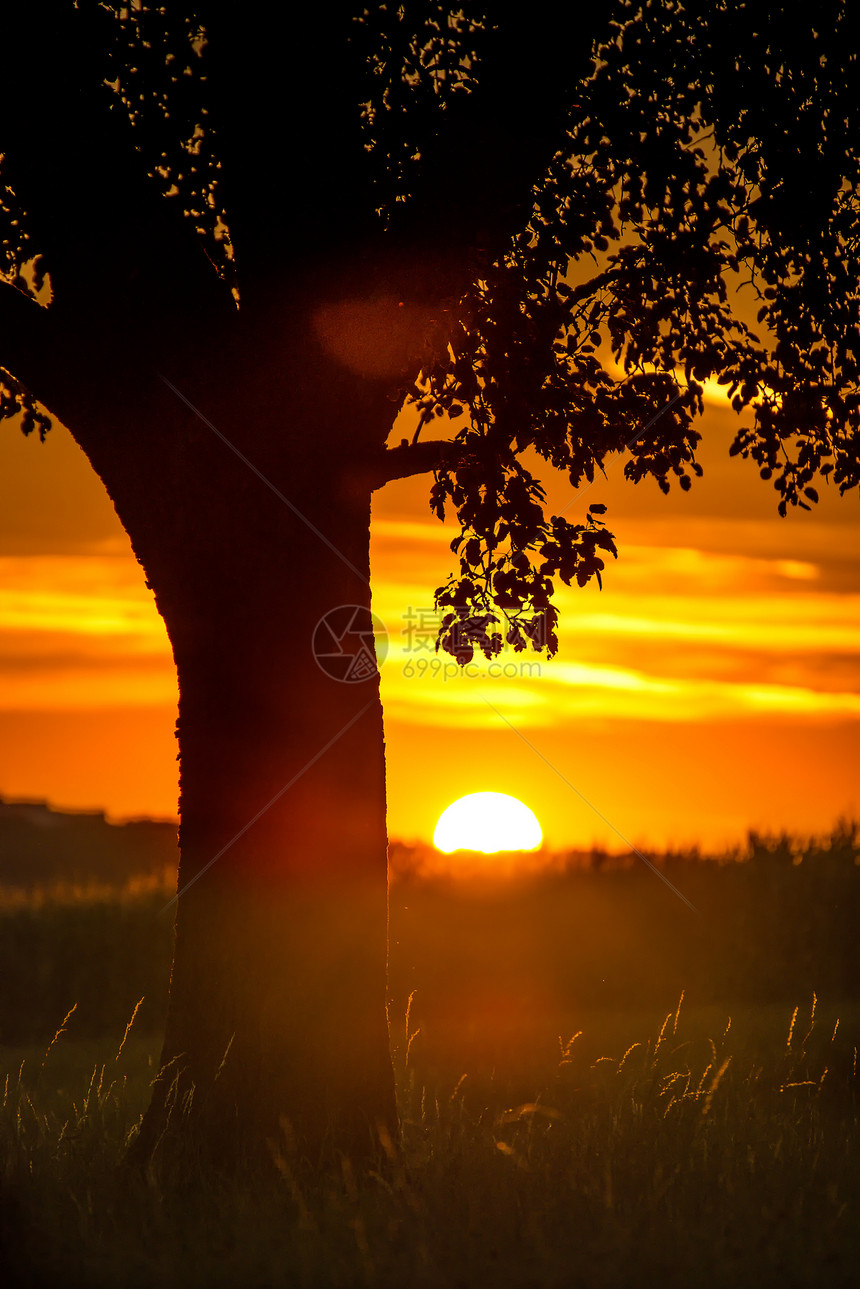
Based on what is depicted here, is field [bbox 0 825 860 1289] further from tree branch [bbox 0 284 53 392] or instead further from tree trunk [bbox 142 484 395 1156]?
tree branch [bbox 0 284 53 392]

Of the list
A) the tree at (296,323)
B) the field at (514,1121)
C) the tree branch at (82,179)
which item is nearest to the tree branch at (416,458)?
the tree at (296,323)

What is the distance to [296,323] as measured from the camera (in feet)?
27.7

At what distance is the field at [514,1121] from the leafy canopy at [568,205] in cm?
Result: 408

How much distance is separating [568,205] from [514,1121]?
760 centimetres

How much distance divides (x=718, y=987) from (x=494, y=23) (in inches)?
570

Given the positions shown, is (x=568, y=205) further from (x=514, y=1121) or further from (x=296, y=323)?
(x=514, y=1121)

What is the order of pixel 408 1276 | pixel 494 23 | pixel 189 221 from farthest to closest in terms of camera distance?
pixel 189 221, pixel 494 23, pixel 408 1276

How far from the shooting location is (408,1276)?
6.26m

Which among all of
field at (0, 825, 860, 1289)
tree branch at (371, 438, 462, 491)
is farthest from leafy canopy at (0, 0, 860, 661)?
field at (0, 825, 860, 1289)

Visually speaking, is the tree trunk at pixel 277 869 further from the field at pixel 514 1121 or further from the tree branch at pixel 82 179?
the tree branch at pixel 82 179

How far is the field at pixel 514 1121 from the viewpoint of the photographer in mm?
6473

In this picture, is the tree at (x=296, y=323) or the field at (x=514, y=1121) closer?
the field at (x=514, y=1121)

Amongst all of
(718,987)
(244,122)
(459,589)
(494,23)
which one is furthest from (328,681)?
(718,987)

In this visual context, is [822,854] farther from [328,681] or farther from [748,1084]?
[328,681]
